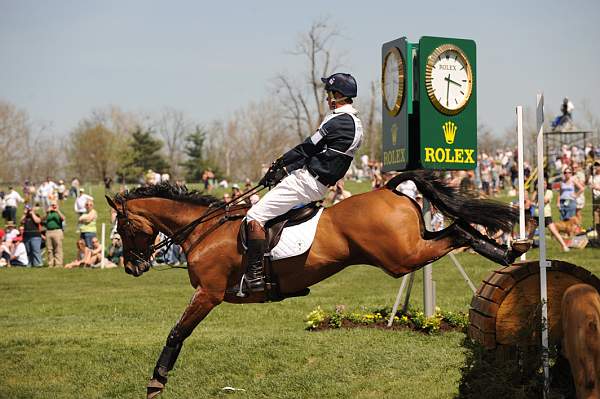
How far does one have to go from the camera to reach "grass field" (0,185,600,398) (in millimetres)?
10078

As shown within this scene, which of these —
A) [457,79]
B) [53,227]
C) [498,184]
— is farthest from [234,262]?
[498,184]

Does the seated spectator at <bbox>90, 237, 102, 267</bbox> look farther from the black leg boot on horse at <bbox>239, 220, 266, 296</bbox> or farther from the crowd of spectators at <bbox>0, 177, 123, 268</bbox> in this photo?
the black leg boot on horse at <bbox>239, 220, 266, 296</bbox>

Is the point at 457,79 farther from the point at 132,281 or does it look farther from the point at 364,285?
the point at 132,281

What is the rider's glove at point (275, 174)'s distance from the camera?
8797 millimetres

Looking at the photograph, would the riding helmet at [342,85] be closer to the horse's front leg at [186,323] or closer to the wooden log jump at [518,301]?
the horse's front leg at [186,323]

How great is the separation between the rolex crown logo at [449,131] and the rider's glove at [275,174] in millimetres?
4135

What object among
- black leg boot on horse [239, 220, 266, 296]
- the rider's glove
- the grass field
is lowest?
the grass field

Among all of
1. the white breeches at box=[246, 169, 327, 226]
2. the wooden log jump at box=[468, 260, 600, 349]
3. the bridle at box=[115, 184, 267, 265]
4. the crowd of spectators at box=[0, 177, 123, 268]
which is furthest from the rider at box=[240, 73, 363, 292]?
the crowd of spectators at box=[0, 177, 123, 268]

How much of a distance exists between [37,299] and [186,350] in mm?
9116

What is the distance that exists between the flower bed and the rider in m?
4.30

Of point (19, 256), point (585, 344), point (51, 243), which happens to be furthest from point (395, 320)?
point (19, 256)

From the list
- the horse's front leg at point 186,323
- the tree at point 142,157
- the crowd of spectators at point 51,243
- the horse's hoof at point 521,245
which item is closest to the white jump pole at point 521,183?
the horse's hoof at point 521,245

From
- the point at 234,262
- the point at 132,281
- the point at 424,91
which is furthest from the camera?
the point at 132,281

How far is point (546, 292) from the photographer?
6641mm
